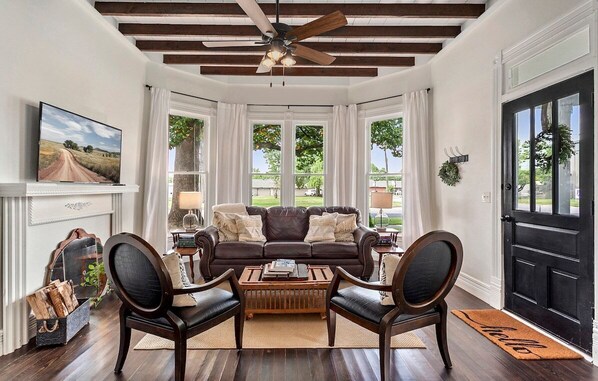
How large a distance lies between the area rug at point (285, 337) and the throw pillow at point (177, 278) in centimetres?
63

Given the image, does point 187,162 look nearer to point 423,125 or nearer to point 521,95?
point 423,125

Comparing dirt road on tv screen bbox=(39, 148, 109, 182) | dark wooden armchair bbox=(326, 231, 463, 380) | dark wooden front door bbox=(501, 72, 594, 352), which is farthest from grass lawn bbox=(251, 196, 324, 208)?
dark wooden armchair bbox=(326, 231, 463, 380)

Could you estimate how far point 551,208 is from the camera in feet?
8.84

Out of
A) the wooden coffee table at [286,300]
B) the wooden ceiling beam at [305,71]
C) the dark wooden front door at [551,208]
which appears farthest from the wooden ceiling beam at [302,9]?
the wooden coffee table at [286,300]

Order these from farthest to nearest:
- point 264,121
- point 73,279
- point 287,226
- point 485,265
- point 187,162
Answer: point 264,121
point 187,162
point 287,226
point 485,265
point 73,279

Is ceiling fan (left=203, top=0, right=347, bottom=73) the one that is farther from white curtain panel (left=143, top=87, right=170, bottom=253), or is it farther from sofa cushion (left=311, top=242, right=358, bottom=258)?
sofa cushion (left=311, top=242, right=358, bottom=258)

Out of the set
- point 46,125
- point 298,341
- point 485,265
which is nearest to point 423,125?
point 485,265

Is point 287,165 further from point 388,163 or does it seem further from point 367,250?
point 367,250

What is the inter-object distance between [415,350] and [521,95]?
2.62 metres

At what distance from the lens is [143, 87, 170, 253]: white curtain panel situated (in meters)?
4.66

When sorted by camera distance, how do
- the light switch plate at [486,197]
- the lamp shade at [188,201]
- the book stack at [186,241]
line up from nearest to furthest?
the light switch plate at [486,197] → the book stack at [186,241] → the lamp shade at [188,201]

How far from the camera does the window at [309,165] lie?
227 inches

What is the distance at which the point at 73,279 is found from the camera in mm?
3105

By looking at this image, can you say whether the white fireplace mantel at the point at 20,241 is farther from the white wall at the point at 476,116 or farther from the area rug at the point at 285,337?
the white wall at the point at 476,116
